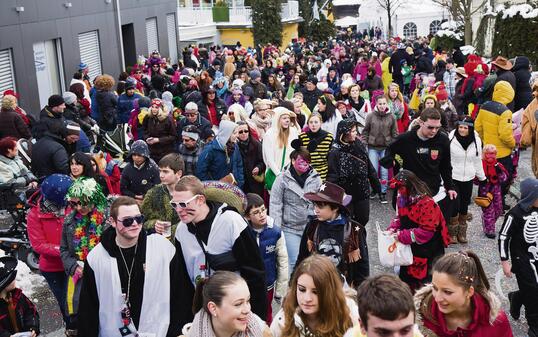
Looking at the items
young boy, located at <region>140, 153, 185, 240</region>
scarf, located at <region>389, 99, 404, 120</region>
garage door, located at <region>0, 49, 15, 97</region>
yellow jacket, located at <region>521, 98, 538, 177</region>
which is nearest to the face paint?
young boy, located at <region>140, 153, 185, 240</region>

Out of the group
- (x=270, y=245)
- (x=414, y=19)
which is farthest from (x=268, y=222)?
(x=414, y=19)

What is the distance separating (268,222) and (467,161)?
3938 millimetres

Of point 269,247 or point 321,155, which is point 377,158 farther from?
point 269,247

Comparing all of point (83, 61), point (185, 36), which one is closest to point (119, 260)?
point (83, 61)

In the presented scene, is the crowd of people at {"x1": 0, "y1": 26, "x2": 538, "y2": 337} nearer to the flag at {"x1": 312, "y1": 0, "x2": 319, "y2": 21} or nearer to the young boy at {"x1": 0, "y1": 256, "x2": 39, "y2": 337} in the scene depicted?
the young boy at {"x1": 0, "y1": 256, "x2": 39, "y2": 337}

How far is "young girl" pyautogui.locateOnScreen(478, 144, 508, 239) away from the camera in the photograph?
375 inches

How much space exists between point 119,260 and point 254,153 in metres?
4.60

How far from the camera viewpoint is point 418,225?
688 cm

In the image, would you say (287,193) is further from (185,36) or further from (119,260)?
(185,36)

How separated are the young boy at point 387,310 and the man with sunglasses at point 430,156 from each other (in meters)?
4.95

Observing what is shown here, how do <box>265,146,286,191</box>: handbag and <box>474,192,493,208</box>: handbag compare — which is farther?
<box>474,192,493,208</box>: handbag

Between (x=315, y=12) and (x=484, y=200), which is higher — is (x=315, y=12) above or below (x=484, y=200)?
above

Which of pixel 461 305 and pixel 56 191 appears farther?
pixel 56 191

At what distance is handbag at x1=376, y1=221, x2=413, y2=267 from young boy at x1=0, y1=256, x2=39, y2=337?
11.5 ft
